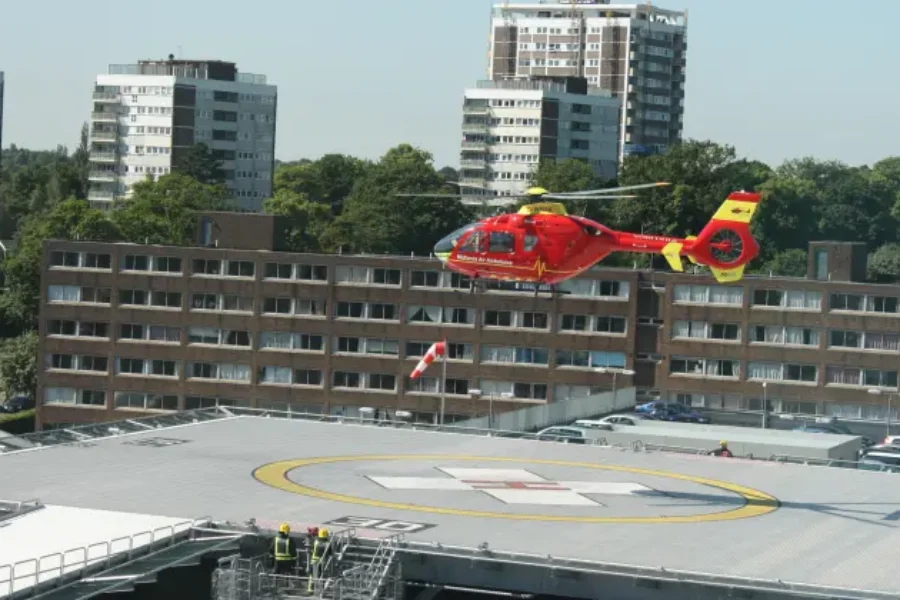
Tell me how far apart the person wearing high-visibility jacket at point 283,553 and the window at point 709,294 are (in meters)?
75.6

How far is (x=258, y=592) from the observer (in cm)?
4203

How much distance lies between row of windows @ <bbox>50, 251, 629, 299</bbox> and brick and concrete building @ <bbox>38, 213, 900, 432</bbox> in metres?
0.09

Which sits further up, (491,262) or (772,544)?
(491,262)

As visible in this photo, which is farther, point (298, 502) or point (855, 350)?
point (855, 350)

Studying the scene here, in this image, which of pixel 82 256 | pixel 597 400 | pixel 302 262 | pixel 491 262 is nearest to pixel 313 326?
pixel 302 262

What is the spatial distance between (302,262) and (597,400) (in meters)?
34.4

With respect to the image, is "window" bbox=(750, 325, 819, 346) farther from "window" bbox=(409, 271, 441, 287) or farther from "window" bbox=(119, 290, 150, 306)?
"window" bbox=(119, 290, 150, 306)

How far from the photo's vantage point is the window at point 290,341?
122750 mm

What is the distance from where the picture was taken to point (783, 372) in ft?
381

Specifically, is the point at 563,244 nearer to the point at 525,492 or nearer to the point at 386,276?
the point at 525,492

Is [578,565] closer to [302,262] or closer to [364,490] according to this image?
[364,490]

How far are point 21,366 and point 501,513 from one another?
324 ft

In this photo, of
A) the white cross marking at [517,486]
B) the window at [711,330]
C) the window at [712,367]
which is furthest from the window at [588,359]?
the white cross marking at [517,486]

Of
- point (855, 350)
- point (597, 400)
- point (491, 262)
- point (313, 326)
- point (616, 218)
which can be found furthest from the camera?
point (616, 218)
